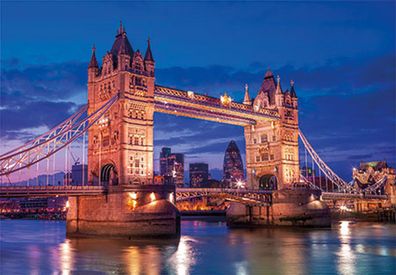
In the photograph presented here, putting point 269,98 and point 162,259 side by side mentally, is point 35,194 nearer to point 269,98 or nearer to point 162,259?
point 162,259

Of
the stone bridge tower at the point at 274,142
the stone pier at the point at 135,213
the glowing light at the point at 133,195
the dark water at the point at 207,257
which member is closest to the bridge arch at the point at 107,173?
the stone pier at the point at 135,213

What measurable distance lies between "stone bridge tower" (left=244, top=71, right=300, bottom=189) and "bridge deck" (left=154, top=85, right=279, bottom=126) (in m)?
3.43

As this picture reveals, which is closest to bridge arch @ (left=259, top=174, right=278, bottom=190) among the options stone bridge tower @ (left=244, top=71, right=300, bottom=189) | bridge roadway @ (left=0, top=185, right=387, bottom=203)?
stone bridge tower @ (left=244, top=71, right=300, bottom=189)

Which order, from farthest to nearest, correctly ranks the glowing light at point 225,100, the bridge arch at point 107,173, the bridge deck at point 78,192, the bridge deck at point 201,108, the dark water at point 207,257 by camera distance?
the glowing light at point 225,100 → the bridge deck at point 201,108 → the bridge arch at point 107,173 → the bridge deck at point 78,192 → the dark water at point 207,257

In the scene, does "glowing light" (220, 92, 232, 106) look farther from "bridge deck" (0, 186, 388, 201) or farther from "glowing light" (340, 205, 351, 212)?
"glowing light" (340, 205, 351, 212)

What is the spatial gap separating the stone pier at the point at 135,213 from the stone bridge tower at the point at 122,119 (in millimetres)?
2273

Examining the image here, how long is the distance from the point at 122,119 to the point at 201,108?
550 inches

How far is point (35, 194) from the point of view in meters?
49.7

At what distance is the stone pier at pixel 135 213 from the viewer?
5394 centimetres

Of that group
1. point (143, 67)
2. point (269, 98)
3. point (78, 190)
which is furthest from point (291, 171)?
point (78, 190)

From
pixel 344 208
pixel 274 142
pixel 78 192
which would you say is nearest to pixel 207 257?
→ pixel 78 192

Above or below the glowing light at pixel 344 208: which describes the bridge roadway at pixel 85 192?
above

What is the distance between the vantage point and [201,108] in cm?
6831

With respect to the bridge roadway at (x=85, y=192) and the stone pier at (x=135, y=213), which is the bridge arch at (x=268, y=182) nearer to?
the bridge roadway at (x=85, y=192)
